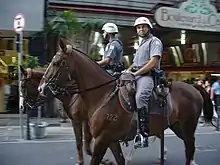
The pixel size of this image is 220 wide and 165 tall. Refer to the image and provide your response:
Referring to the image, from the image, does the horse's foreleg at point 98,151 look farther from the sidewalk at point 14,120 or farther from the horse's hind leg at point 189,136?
the sidewalk at point 14,120

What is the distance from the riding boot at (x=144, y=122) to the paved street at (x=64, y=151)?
2813 millimetres

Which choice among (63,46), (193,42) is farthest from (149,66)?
(193,42)

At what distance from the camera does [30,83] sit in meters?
9.30

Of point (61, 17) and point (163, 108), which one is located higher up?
point (61, 17)

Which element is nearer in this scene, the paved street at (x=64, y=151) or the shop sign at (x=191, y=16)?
the paved street at (x=64, y=151)

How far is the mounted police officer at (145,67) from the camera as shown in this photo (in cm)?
659

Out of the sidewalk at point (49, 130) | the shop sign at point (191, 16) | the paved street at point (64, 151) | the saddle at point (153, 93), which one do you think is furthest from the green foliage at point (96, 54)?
the saddle at point (153, 93)

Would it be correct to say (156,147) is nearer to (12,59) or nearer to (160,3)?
(12,59)

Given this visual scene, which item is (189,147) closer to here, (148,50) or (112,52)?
(112,52)

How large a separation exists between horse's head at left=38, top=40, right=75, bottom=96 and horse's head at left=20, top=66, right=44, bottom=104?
9.56 ft

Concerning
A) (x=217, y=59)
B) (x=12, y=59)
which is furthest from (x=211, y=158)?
(x=217, y=59)

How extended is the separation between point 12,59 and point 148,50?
1354 cm

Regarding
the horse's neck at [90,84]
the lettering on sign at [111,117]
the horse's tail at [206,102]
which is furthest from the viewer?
the horse's tail at [206,102]

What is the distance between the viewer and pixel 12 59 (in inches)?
766
